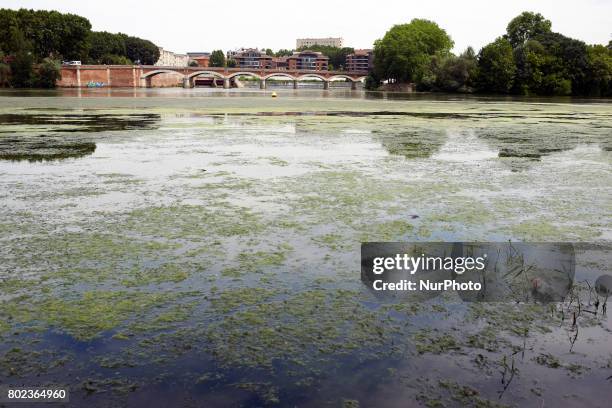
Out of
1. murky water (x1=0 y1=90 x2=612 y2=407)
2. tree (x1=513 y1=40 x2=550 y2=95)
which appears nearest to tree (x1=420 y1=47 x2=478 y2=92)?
tree (x1=513 y1=40 x2=550 y2=95)

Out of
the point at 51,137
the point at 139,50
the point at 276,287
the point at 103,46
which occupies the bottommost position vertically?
the point at 276,287

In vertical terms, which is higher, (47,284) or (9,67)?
(9,67)

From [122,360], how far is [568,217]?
20.0 ft

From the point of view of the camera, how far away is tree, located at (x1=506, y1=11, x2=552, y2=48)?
9844 centimetres

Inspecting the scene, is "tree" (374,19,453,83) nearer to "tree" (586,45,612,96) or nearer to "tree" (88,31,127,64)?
"tree" (586,45,612,96)

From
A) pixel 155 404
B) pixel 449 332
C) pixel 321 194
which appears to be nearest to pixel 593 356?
pixel 449 332

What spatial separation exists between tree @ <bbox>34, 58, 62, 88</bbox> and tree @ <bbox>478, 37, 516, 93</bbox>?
215 ft

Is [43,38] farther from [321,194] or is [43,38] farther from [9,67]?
[321,194]

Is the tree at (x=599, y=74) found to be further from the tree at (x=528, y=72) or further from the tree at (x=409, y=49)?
the tree at (x=409, y=49)

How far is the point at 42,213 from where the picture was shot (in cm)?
749

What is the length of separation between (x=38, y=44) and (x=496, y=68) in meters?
75.3

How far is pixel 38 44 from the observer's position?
3780 inches

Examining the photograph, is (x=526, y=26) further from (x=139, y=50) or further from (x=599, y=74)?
(x=139, y=50)

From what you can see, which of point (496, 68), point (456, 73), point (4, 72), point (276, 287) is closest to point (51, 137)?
point (276, 287)
